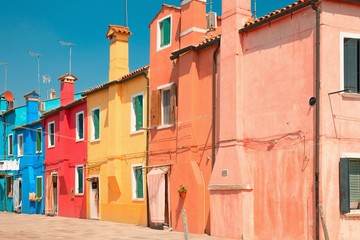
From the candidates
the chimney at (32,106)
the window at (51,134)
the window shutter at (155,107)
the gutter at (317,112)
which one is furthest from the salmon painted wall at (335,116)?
the chimney at (32,106)

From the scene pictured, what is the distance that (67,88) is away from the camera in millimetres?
32938

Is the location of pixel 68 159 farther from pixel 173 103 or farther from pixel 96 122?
pixel 173 103

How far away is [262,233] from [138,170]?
8.70 meters

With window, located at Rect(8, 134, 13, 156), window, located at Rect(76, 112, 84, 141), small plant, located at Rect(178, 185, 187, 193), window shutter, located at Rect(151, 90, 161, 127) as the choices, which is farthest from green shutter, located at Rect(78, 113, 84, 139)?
window, located at Rect(8, 134, 13, 156)

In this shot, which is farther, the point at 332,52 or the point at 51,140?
the point at 51,140

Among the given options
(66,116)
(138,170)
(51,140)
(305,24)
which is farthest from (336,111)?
(51,140)

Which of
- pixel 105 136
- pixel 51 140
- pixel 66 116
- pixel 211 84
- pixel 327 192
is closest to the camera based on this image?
pixel 327 192

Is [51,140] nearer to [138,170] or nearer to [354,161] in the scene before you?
[138,170]

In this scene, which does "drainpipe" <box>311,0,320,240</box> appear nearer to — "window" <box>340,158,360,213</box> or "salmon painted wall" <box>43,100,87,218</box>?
"window" <box>340,158,360,213</box>

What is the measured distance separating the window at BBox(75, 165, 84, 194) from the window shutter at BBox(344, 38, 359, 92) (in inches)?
694

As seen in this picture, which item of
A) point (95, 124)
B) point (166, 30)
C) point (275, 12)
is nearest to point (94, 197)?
point (95, 124)

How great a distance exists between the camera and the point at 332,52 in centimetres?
1464

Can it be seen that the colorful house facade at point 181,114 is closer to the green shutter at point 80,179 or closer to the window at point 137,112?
the window at point 137,112

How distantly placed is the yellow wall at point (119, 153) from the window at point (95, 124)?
21.2 inches
